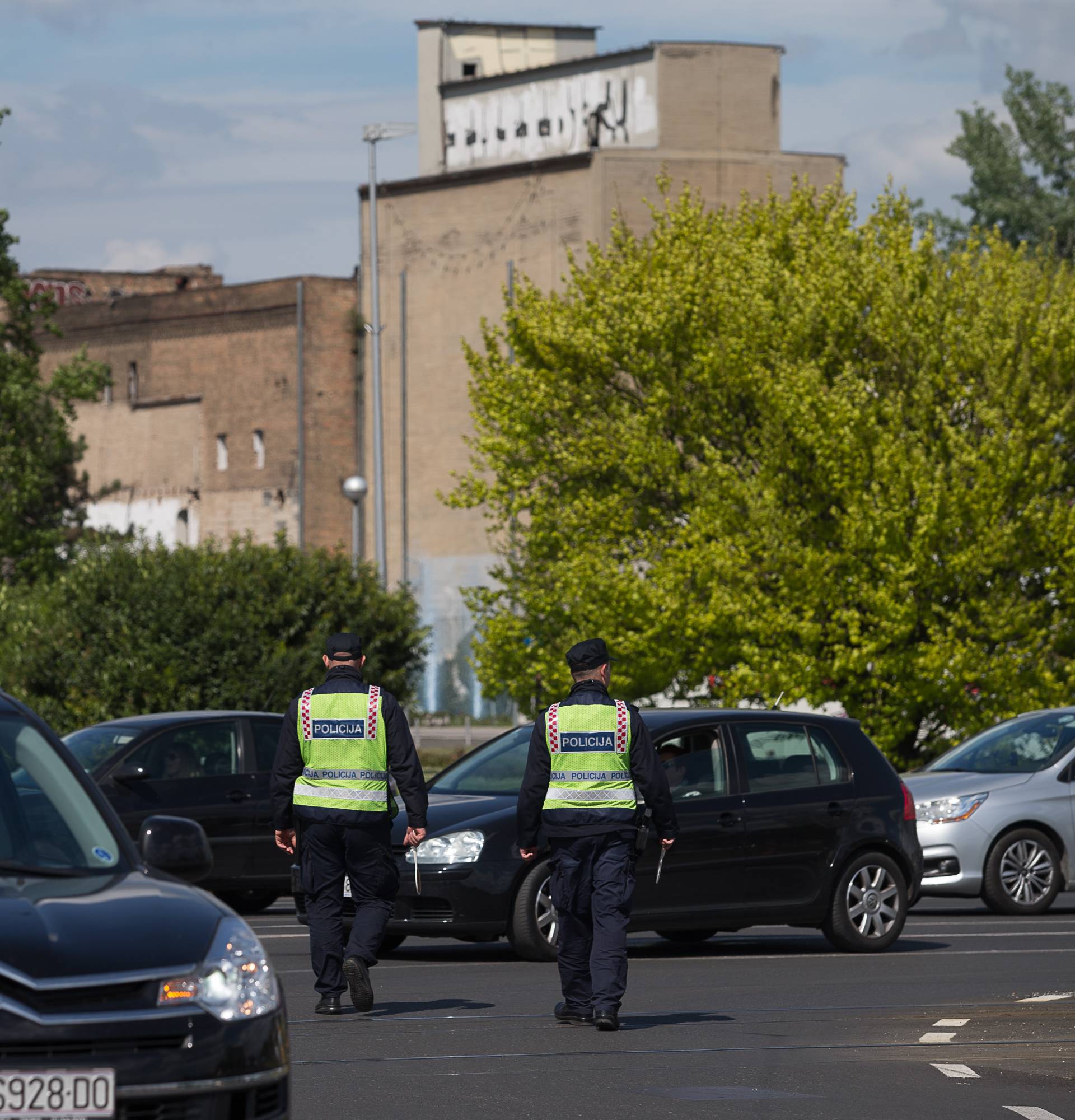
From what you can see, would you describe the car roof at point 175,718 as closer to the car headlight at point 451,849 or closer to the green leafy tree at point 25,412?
the car headlight at point 451,849

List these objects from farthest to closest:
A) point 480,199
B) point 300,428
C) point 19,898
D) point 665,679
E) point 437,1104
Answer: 1. point 300,428
2. point 480,199
3. point 665,679
4. point 437,1104
5. point 19,898

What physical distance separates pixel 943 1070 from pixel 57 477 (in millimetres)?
65699

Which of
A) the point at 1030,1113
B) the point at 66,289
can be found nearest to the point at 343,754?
the point at 1030,1113

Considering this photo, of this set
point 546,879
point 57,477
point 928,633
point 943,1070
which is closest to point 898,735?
point 928,633

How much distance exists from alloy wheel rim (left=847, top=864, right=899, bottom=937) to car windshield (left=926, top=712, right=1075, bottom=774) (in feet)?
13.9

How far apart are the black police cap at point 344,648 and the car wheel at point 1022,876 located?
8.56 meters

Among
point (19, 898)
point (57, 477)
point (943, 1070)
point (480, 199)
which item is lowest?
point (943, 1070)

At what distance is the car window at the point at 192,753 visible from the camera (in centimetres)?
1692

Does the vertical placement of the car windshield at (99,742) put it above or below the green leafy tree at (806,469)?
below

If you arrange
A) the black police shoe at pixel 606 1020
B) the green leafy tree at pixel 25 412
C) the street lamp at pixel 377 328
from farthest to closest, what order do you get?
the street lamp at pixel 377 328
the green leafy tree at pixel 25 412
the black police shoe at pixel 606 1020

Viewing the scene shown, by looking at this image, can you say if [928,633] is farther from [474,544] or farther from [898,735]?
[474,544]

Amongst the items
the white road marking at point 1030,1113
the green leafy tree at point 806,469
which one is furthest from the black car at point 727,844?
the green leafy tree at point 806,469

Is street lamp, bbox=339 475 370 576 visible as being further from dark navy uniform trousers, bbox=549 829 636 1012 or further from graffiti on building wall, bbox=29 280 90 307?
dark navy uniform trousers, bbox=549 829 636 1012

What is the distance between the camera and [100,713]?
30844mm
